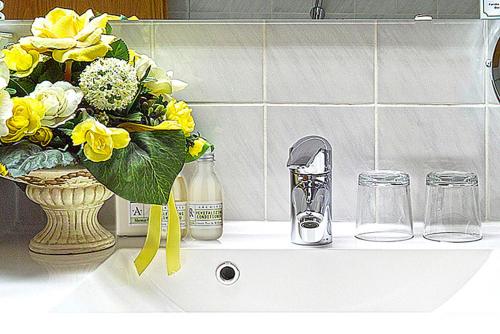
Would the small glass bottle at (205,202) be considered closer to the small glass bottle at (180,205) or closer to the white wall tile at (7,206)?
the small glass bottle at (180,205)

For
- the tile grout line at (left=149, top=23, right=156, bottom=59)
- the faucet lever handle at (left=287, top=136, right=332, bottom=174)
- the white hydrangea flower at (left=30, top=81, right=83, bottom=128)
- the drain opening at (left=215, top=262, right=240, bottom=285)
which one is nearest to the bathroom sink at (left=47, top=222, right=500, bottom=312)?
the drain opening at (left=215, top=262, right=240, bottom=285)


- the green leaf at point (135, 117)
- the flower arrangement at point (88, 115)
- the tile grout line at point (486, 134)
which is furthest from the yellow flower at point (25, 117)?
the tile grout line at point (486, 134)

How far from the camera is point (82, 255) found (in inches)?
44.4

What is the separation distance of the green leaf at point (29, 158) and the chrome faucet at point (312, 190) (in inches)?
12.5

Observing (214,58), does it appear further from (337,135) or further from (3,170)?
(3,170)

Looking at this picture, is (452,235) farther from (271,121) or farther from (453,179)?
(271,121)

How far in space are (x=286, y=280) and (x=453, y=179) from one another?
1.00 feet

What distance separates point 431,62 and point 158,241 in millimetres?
518

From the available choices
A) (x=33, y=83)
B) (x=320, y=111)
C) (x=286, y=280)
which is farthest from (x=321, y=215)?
(x=33, y=83)

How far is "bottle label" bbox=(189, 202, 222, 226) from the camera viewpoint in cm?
119

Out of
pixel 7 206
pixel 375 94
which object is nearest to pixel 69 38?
pixel 7 206

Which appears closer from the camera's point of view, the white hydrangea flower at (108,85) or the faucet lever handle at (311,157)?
the white hydrangea flower at (108,85)

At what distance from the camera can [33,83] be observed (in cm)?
109

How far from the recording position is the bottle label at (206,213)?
1194 millimetres
